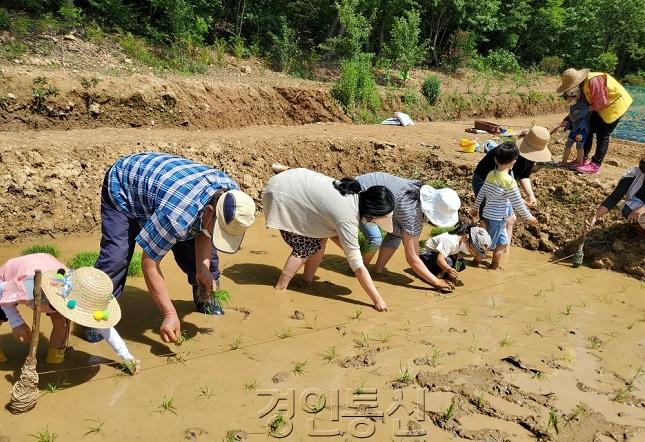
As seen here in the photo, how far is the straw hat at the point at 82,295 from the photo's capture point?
10.4ft

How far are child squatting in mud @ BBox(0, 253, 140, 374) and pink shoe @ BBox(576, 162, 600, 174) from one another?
20.8 feet

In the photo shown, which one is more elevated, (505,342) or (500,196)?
(500,196)

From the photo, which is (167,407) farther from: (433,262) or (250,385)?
(433,262)

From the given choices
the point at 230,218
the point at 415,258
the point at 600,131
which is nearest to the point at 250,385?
the point at 230,218

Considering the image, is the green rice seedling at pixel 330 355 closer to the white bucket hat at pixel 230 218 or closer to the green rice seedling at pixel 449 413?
the green rice seedling at pixel 449 413

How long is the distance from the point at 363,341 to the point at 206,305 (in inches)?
53.7

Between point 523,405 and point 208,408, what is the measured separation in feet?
6.74

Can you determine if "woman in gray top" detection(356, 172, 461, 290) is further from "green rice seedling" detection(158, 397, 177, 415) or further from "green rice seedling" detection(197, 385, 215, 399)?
"green rice seedling" detection(158, 397, 177, 415)

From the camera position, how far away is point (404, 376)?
3770mm

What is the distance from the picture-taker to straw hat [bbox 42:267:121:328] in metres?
3.18

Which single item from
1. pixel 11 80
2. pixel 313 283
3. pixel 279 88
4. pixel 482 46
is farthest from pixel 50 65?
pixel 482 46

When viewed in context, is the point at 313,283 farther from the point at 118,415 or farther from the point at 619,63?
the point at 619,63

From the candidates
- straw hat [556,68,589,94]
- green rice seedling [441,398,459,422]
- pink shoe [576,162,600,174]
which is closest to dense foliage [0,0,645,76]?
straw hat [556,68,589,94]

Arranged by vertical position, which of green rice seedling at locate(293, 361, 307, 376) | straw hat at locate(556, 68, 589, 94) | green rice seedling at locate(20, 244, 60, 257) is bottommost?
green rice seedling at locate(20, 244, 60, 257)
